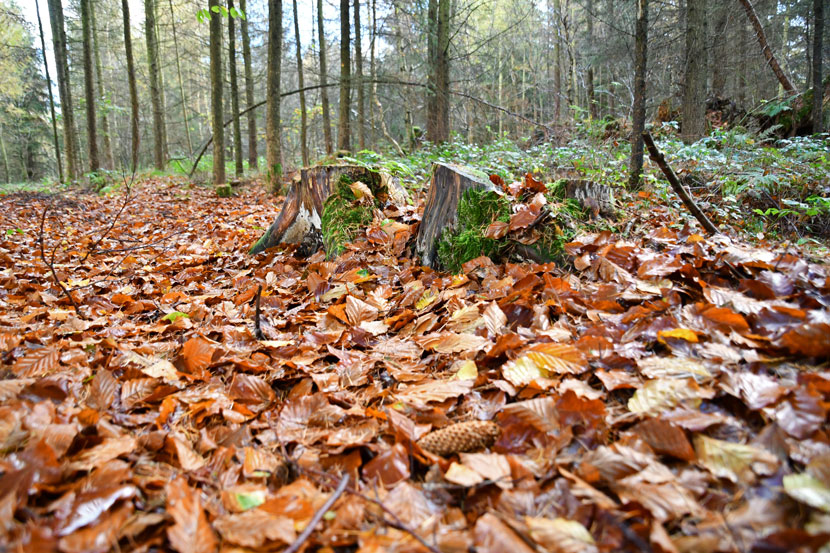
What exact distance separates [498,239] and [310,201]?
7.22ft

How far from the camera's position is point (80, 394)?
1792 millimetres

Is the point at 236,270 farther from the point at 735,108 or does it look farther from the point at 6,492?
the point at 735,108

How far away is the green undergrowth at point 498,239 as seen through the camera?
2975 mm

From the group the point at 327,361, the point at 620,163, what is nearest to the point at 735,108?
the point at 620,163

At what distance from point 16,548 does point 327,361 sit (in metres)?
1.35

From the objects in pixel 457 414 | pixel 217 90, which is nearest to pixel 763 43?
pixel 457 414

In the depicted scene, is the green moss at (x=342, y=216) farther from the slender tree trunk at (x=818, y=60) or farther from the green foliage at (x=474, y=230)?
the slender tree trunk at (x=818, y=60)

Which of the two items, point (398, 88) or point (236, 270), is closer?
point (236, 270)

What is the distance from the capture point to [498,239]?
3.14m

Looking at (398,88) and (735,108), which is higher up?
(398,88)

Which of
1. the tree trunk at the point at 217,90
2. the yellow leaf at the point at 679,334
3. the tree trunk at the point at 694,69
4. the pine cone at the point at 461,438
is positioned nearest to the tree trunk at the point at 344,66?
the tree trunk at the point at 217,90

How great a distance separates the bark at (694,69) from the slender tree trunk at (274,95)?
7.87 metres

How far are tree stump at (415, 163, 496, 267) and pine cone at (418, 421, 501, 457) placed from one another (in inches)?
82.0

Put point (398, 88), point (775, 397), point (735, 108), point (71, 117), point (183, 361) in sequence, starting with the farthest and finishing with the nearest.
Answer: point (398, 88)
point (71, 117)
point (735, 108)
point (183, 361)
point (775, 397)
